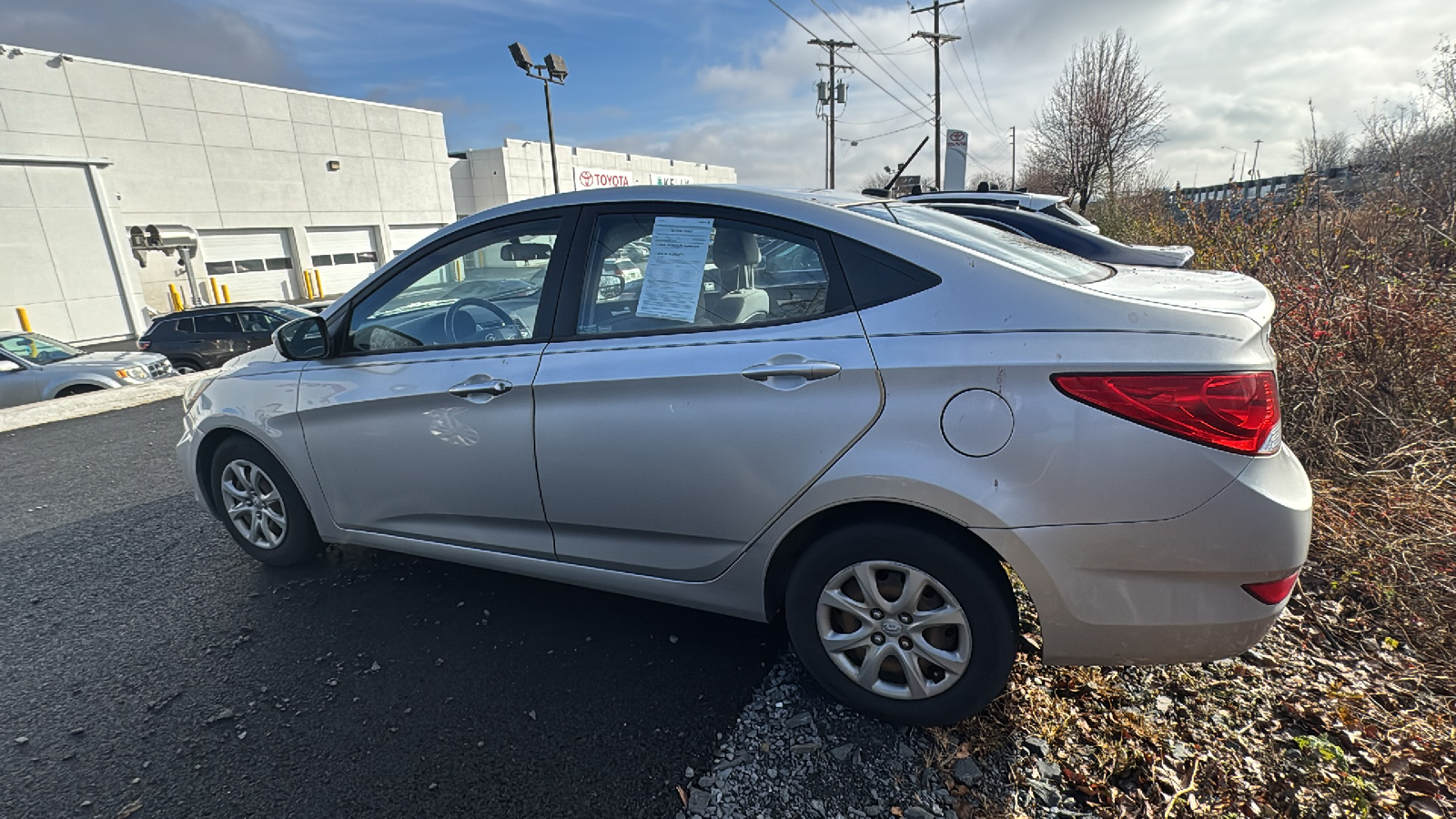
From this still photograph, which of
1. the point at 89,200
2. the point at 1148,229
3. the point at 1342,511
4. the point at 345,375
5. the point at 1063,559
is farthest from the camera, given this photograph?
the point at 89,200

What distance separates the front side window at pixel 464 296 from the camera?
2.76m

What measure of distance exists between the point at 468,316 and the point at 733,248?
1.25 meters

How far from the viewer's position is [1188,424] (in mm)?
1764

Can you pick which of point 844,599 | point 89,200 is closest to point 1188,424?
point 844,599

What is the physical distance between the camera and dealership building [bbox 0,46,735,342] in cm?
1981

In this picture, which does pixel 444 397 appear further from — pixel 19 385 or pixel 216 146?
pixel 216 146

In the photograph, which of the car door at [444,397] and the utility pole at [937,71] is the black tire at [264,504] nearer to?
the car door at [444,397]

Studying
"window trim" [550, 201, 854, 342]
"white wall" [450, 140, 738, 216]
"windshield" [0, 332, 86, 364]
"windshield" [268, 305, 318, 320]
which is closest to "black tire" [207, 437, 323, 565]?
"window trim" [550, 201, 854, 342]

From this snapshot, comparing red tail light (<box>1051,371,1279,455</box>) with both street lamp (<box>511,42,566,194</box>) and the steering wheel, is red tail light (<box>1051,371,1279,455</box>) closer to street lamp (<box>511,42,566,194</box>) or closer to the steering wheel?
the steering wheel

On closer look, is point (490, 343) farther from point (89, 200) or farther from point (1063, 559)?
point (89, 200)

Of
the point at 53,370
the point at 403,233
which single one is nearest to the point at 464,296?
the point at 53,370

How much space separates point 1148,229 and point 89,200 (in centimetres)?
2715

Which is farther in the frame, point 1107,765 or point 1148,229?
point 1148,229

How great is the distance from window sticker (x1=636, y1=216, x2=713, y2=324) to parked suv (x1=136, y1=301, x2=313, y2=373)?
13.7 meters
